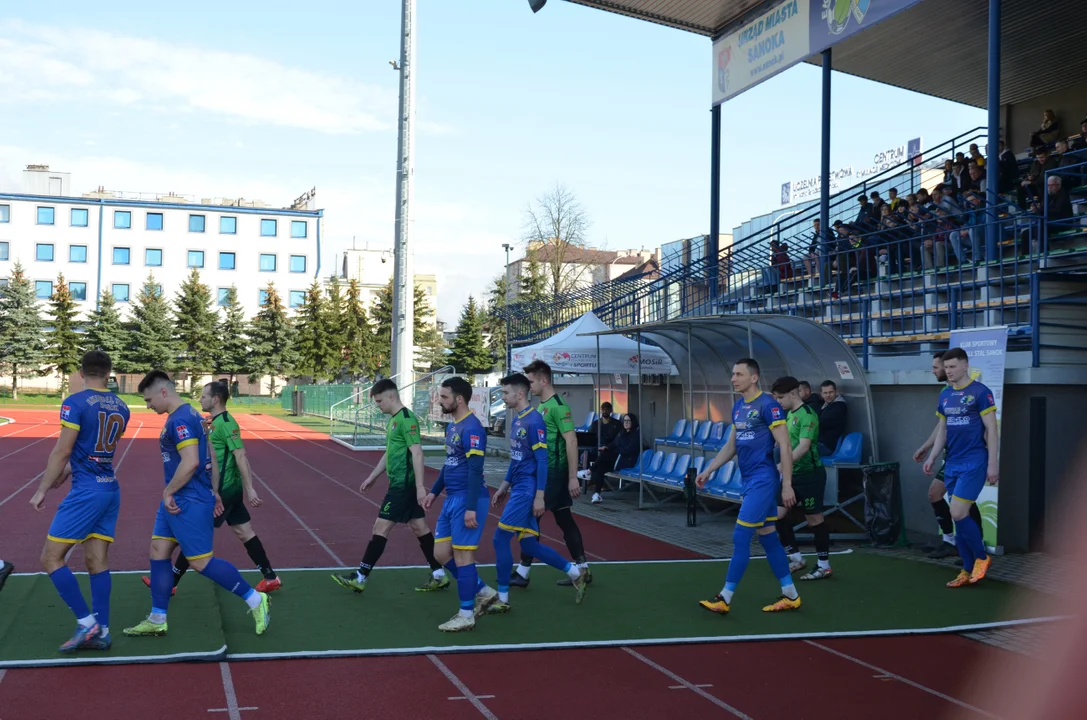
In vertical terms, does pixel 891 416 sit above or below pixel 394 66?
below

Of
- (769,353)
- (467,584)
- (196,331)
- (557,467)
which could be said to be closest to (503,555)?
(467,584)

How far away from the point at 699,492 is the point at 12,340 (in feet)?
190

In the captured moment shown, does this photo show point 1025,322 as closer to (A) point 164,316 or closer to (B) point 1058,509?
(B) point 1058,509

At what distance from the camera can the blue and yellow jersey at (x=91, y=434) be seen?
21.3 feet

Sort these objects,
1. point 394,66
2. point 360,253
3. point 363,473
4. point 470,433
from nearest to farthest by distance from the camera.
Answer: point 470,433, point 363,473, point 394,66, point 360,253

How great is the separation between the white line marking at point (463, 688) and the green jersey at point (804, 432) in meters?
4.68

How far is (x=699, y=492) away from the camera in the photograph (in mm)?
14422

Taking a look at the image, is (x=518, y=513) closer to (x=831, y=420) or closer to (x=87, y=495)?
(x=87, y=495)

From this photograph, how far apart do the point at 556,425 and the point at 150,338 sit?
195ft

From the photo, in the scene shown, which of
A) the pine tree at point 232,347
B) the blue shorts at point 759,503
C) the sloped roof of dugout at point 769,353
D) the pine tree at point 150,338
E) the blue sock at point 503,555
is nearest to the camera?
the blue shorts at point 759,503

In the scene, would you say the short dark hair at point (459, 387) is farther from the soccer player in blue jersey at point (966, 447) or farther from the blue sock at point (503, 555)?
the soccer player in blue jersey at point (966, 447)

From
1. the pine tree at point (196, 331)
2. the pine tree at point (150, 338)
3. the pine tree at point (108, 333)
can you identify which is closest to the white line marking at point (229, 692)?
the pine tree at point (150, 338)

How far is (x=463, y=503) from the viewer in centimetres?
756

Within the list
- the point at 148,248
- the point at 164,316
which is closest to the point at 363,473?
the point at 164,316
